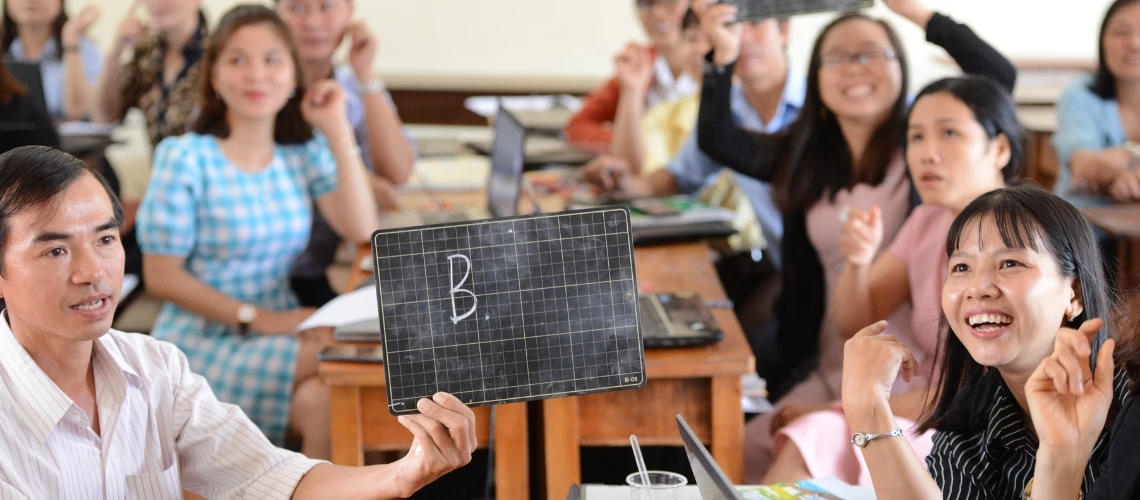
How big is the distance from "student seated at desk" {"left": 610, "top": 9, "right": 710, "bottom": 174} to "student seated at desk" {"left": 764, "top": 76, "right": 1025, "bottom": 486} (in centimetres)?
155

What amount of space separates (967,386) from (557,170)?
2.61m

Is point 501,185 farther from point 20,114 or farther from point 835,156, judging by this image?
point 20,114

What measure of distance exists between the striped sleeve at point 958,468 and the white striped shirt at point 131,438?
0.86m

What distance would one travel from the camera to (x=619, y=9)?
6133mm

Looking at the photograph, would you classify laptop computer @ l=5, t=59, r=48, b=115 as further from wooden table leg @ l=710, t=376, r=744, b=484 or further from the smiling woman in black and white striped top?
the smiling woman in black and white striped top

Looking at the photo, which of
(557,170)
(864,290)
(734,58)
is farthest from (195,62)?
(864,290)

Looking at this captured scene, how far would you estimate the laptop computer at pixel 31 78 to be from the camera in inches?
130

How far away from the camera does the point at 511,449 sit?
2012 mm

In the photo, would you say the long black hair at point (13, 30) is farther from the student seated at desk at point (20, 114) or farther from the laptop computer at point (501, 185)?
the laptop computer at point (501, 185)

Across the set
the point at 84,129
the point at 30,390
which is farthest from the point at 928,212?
the point at 84,129

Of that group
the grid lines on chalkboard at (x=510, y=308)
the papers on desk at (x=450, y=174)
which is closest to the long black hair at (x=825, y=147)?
the papers on desk at (x=450, y=174)

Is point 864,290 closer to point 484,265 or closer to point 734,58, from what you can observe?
point 734,58

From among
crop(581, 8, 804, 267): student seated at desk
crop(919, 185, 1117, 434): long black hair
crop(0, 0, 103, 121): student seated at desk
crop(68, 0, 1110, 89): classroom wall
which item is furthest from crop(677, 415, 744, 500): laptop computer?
crop(68, 0, 1110, 89): classroom wall

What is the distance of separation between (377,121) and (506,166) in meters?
0.82
